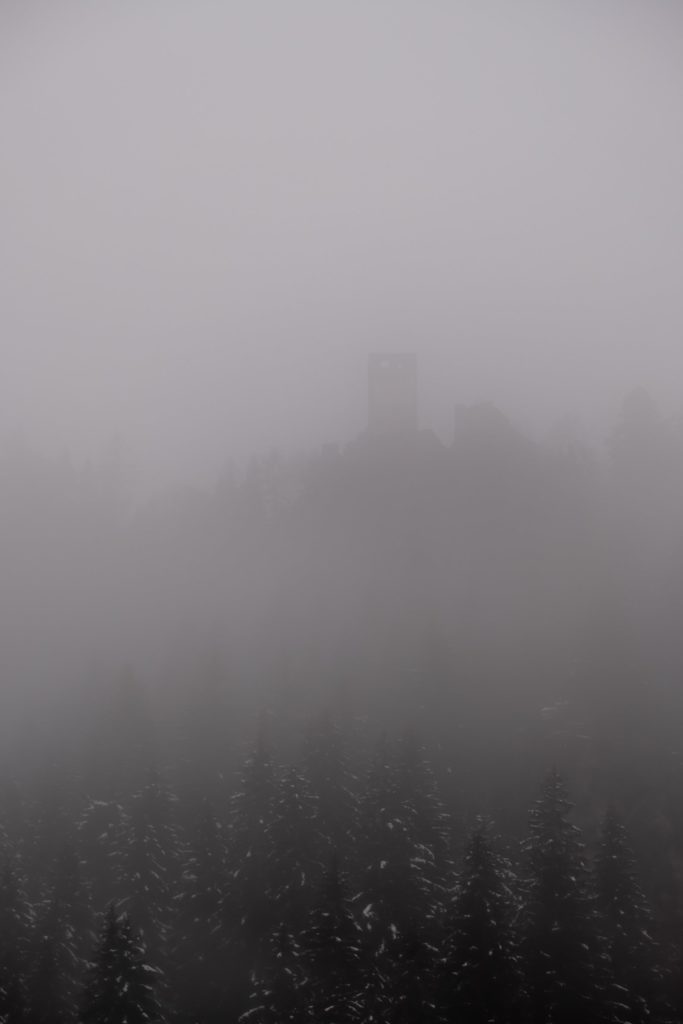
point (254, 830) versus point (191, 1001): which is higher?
point (254, 830)

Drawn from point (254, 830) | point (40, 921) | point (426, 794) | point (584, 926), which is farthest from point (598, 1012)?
point (40, 921)

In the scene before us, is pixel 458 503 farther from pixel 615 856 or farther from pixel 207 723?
pixel 615 856

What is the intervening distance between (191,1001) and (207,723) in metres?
15.3

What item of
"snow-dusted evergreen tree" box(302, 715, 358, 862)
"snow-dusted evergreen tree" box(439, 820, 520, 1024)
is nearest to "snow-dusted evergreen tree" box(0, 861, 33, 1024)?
"snow-dusted evergreen tree" box(302, 715, 358, 862)

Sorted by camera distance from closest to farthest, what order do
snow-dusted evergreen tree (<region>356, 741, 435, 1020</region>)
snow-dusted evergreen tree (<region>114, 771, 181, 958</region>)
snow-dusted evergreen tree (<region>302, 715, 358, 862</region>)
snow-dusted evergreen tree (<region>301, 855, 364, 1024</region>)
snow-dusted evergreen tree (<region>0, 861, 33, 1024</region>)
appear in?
snow-dusted evergreen tree (<region>301, 855, 364, 1024</region>), snow-dusted evergreen tree (<region>356, 741, 435, 1020</region>), snow-dusted evergreen tree (<region>0, 861, 33, 1024</region>), snow-dusted evergreen tree (<region>114, 771, 181, 958</region>), snow-dusted evergreen tree (<region>302, 715, 358, 862</region>)

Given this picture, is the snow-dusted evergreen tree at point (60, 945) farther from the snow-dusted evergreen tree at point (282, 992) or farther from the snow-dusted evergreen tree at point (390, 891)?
the snow-dusted evergreen tree at point (390, 891)

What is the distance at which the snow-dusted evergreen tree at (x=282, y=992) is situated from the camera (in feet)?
102

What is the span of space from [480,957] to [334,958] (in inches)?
224

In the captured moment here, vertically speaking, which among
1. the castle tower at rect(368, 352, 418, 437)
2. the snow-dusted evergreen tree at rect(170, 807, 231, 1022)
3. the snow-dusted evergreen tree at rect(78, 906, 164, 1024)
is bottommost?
the snow-dusted evergreen tree at rect(170, 807, 231, 1022)

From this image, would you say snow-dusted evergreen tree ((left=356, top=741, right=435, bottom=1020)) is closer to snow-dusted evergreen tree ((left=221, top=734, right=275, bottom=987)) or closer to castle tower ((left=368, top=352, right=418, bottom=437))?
snow-dusted evergreen tree ((left=221, top=734, right=275, bottom=987))

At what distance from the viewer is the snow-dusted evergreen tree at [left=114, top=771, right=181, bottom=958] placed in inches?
1406

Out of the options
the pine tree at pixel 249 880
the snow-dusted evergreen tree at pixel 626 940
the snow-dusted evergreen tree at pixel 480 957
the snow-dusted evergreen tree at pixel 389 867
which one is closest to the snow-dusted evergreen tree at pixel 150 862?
the pine tree at pixel 249 880

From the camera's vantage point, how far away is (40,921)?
34.8m

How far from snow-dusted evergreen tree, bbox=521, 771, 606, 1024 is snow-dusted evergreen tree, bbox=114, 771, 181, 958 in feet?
56.6
